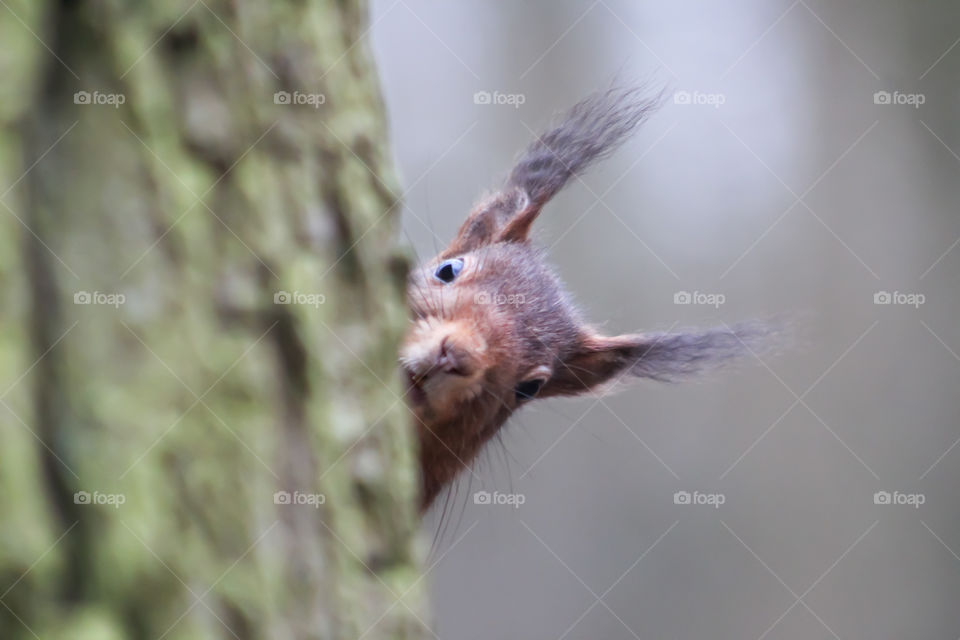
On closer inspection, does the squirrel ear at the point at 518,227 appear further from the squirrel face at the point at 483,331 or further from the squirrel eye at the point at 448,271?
the squirrel eye at the point at 448,271

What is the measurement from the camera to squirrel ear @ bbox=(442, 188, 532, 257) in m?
1.51

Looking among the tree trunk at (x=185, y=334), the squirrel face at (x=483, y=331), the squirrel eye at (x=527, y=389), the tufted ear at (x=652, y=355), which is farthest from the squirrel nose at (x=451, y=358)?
the tree trunk at (x=185, y=334)

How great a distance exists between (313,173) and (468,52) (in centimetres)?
124

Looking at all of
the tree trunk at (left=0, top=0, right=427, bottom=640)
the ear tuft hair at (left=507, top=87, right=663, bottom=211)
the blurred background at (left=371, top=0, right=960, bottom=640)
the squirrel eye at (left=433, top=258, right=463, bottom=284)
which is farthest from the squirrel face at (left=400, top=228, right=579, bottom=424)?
the tree trunk at (left=0, top=0, right=427, bottom=640)

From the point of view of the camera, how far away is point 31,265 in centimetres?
43

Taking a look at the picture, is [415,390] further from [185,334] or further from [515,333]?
[185,334]

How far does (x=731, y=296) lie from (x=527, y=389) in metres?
0.67

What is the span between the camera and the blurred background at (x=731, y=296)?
1.75 meters

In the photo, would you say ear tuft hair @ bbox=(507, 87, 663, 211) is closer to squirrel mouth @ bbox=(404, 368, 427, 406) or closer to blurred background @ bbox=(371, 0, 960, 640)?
blurred background @ bbox=(371, 0, 960, 640)

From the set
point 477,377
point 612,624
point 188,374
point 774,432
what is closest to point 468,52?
point 477,377

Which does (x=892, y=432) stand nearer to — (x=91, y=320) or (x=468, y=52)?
(x=468, y=52)

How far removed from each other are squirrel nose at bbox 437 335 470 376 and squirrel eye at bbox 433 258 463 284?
24 centimetres

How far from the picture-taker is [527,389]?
4.49ft

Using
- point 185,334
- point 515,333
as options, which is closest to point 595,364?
point 515,333
